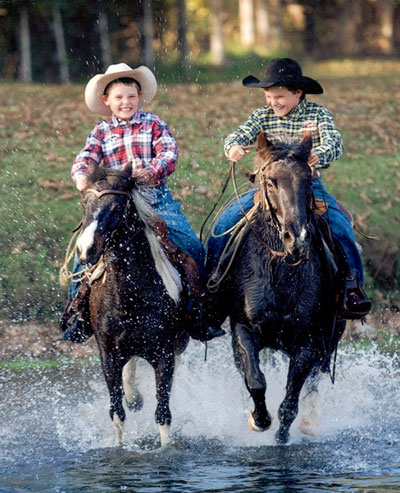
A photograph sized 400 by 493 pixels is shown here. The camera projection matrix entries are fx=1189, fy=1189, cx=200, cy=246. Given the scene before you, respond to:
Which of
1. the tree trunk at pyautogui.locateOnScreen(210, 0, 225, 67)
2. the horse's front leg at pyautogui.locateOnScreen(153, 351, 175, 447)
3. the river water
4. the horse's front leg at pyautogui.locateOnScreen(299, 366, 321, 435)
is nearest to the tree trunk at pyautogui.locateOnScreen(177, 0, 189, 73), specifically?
the tree trunk at pyautogui.locateOnScreen(210, 0, 225, 67)

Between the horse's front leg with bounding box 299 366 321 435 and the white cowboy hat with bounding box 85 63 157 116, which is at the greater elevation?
the white cowboy hat with bounding box 85 63 157 116

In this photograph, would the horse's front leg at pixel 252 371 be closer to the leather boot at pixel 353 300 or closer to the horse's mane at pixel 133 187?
the leather boot at pixel 353 300

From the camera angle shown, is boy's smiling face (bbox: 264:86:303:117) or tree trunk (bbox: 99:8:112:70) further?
tree trunk (bbox: 99:8:112:70)

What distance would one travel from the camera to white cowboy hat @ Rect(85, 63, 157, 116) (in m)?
9.77

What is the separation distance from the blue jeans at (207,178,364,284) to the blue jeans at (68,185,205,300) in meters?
0.14

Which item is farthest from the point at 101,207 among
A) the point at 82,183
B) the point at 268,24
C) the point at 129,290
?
the point at 268,24

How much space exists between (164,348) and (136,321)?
360mm

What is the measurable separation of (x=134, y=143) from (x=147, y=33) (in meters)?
25.9

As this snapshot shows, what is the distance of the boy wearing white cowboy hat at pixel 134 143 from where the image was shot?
32.0 ft

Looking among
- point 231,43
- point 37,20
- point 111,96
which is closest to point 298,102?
point 111,96

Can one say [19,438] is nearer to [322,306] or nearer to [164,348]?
[164,348]

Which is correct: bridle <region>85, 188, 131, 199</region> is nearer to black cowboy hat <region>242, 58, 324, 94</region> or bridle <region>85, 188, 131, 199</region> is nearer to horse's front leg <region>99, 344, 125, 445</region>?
horse's front leg <region>99, 344, 125, 445</region>

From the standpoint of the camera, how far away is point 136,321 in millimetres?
9320

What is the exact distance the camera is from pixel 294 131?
998 cm
